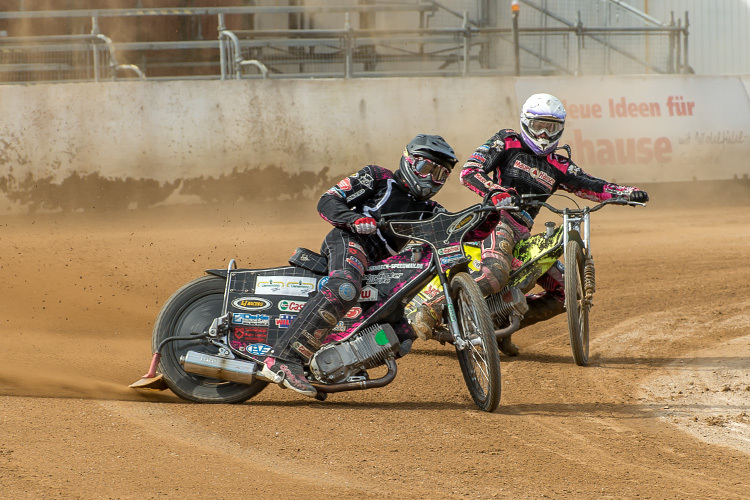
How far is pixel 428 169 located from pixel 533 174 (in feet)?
6.68

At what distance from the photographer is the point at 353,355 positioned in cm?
576

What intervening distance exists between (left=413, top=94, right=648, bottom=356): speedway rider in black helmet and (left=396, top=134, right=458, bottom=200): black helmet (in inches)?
60.1

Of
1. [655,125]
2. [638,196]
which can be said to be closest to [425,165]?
[638,196]

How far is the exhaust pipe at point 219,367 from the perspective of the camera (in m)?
5.74

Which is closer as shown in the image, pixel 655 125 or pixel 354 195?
pixel 354 195

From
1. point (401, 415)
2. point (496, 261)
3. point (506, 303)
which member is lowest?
point (401, 415)

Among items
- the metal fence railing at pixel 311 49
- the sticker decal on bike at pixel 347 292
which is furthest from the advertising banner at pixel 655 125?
the sticker decal on bike at pixel 347 292

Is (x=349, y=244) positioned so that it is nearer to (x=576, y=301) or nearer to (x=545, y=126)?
(x=576, y=301)

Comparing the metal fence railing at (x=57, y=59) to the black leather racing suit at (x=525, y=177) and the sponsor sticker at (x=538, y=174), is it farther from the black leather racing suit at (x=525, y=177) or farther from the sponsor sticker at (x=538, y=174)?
the sponsor sticker at (x=538, y=174)

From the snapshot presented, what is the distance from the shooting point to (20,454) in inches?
176

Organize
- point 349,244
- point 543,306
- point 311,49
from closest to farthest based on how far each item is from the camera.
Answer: point 349,244, point 543,306, point 311,49

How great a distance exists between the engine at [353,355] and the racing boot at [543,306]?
2.34m

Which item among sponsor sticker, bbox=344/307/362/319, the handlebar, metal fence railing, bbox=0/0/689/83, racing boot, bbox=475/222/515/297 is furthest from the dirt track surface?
metal fence railing, bbox=0/0/689/83

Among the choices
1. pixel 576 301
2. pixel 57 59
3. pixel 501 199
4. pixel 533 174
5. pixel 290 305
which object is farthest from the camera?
pixel 57 59
